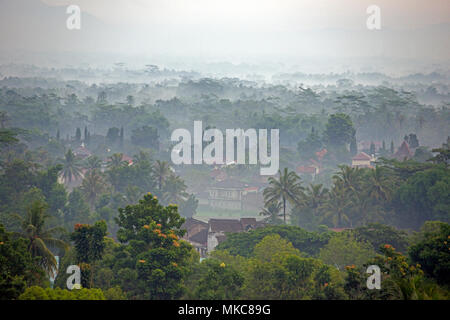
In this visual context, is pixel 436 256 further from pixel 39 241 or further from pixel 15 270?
pixel 39 241

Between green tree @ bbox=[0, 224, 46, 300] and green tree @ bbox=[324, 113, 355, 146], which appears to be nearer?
green tree @ bbox=[0, 224, 46, 300]

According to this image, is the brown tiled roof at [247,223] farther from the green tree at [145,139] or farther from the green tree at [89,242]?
the green tree at [145,139]

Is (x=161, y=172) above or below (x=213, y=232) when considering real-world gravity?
above

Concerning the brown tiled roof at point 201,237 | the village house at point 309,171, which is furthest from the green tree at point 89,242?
the village house at point 309,171

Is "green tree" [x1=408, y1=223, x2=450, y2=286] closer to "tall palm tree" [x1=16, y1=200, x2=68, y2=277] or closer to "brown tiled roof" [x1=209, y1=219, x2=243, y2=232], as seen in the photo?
"tall palm tree" [x1=16, y1=200, x2=68, y2=277]

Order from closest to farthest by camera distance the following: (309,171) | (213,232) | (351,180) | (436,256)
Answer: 1. (436,256)
2. (213,232)
3. (351,180)
4. (309,171)

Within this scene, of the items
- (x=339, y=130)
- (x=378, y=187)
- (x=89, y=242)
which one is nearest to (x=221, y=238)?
(x=378, y=187)

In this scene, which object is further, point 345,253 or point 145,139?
point 145,139

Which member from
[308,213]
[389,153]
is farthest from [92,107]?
[308,213]

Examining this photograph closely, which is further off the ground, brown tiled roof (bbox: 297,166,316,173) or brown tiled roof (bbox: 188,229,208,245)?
brown tiled roof (bbox: 297,166,316,173)

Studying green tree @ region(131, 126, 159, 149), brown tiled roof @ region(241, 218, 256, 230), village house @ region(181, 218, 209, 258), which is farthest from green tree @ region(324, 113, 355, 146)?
brown tiled roof @ region(241, 218, 256, 230)
